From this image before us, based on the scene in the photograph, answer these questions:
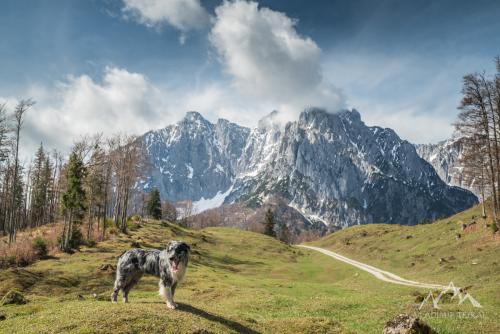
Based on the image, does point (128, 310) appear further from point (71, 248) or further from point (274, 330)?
point (71, 248)

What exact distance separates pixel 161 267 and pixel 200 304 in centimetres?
542

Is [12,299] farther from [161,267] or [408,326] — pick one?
[408,326]

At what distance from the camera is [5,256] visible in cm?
4725

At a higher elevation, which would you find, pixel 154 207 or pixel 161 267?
pixel 154 207

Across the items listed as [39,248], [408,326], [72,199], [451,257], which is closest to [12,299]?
[408,326]

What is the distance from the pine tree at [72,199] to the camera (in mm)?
58925

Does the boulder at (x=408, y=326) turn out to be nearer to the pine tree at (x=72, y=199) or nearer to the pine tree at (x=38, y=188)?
the pine tree at (x=72, y=199)

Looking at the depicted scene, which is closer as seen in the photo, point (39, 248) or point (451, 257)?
point (39, 248)

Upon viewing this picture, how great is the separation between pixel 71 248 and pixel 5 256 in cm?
1160

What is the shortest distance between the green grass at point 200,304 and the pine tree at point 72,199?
3.22 meters

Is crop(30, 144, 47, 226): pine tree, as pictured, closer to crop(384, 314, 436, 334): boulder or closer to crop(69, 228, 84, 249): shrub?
crop(69, 228, 84, 249): shrub

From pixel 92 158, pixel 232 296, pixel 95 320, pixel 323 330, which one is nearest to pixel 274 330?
pixel 323 330

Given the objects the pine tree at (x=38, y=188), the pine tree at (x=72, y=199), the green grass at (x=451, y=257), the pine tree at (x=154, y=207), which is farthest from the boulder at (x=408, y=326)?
the pine tree at (x=154, y=207)

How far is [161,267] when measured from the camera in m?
16.5
